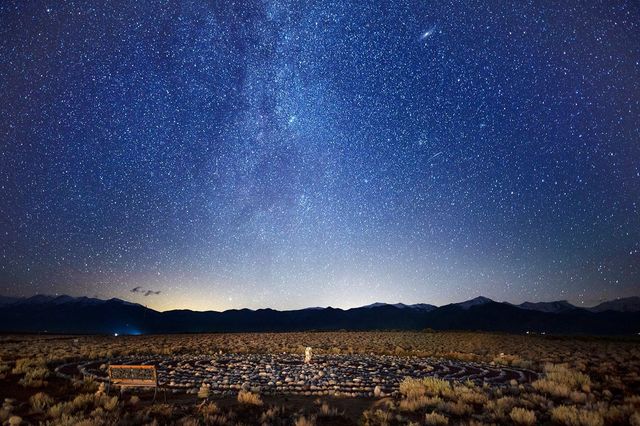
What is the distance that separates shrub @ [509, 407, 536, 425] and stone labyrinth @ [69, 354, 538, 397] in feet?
15.7

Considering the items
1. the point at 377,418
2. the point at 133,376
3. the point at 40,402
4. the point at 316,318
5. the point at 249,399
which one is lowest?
the point at 377,418

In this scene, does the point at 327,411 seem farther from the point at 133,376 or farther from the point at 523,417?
the point at 133,376

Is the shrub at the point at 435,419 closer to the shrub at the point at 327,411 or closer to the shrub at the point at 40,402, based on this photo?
the shrub at the point at 327,411

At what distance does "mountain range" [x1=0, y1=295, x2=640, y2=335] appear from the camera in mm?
151000

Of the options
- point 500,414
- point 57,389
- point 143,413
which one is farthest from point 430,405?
point 57,389

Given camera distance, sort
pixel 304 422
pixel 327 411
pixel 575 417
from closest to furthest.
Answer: pixel 304 422 → pixel 575 417 → pixel 327 411

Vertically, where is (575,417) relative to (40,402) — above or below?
below

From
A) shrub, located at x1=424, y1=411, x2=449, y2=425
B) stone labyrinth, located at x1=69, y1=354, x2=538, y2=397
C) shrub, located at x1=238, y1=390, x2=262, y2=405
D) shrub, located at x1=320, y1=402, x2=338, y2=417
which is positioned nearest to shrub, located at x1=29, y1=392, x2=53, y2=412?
stone labyrinth, located at x1=69, y1=354, x2=538, y2=397

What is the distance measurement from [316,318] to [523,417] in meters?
177

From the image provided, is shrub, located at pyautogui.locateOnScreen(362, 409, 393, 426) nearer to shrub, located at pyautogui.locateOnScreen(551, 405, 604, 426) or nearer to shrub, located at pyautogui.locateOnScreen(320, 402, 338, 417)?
shrub, located at pyautogui.locateOnScreen(320, 402, 338, 417)

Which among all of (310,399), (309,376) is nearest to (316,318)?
(309,376)

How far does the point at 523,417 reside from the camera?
10.1m

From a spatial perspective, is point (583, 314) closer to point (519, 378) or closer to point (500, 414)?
point (519, 378)

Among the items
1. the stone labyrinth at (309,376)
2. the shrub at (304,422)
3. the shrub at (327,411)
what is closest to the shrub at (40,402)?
the stone labyrinth at (309,376)
